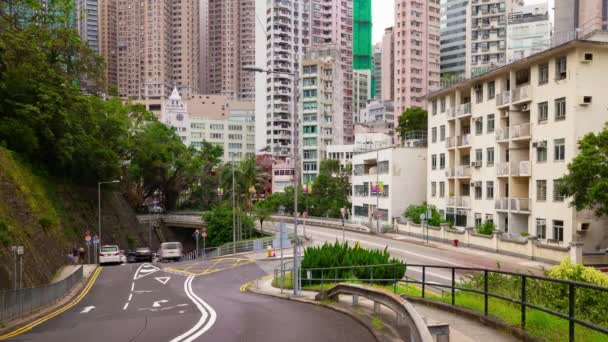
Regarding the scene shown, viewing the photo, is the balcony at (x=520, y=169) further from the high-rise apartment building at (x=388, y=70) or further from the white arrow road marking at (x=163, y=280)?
the high-rise apartment building at (x=388, y=70)

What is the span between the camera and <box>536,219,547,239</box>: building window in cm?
4231

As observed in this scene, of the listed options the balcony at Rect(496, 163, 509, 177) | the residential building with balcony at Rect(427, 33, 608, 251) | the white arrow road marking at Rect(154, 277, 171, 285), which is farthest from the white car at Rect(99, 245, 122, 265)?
the balcony at Rect(496, 163, 509, 177)

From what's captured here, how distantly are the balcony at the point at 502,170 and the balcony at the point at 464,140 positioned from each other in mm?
5833

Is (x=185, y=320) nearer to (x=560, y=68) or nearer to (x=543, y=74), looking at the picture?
(x=560, y=68)

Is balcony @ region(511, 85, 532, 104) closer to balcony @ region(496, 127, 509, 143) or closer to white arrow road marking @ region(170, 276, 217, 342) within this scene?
balcony @ region(496, 127, 509, 143)

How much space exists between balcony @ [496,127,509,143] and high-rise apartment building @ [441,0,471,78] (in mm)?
112133

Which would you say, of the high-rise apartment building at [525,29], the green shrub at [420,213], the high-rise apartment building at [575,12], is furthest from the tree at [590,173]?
the high-rise apartment building at [525,29]

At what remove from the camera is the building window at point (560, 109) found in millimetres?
40594

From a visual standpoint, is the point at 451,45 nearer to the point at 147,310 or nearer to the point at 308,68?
the point at 308,68

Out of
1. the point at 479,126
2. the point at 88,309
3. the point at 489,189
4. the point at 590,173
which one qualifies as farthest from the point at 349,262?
the point at 479,126

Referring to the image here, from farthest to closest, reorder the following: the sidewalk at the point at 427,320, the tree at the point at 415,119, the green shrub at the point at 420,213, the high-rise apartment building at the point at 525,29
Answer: the high-rise apartment building at the point at 525,29
the tree at the point at 415,119
the green shrub at the point at 420,213
the sidewalk at the point at 427,320

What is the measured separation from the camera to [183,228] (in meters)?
94.3

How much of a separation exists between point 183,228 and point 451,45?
103m

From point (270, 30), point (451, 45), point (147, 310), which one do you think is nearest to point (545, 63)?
point (147, 310)
